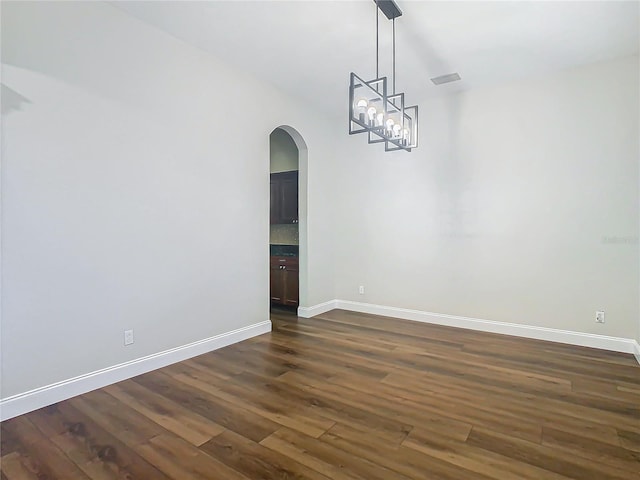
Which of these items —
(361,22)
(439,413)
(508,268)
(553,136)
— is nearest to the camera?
(439,413)

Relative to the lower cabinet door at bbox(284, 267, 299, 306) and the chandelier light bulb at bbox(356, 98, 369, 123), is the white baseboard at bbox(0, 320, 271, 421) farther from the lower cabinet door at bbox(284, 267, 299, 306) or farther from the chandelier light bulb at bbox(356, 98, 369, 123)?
the chandelier light bulb at bbox(356, 98, 369, 123)

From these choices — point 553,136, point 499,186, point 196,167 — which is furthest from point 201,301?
point 553,136

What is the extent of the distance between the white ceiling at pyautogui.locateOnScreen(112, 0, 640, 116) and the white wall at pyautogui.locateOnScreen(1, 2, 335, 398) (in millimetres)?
389

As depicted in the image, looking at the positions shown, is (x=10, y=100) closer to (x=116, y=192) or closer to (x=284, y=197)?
(x=116, y=192)

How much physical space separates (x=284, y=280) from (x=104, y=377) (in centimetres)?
285

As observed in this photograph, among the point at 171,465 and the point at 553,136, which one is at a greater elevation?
the point at 553,136

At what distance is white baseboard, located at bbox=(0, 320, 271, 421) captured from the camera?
93.0 inches

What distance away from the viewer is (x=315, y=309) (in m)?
5.18

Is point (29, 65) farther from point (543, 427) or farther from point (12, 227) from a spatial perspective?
point (543, 427)

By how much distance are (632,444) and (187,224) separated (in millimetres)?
3684

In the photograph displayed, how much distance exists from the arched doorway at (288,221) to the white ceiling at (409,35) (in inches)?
49.4

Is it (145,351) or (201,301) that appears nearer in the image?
(145,351)

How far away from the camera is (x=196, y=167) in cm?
350

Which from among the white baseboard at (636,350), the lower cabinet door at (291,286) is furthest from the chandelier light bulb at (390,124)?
the white baseboard at (636,350)
